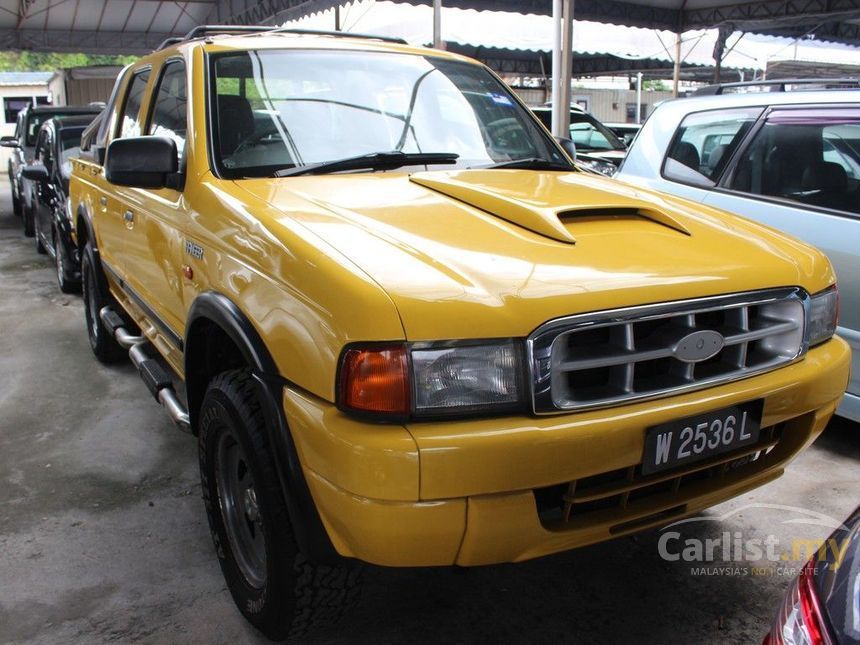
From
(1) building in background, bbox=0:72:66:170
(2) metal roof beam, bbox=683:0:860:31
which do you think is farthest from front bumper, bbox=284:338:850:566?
(1) building in background, bbox=0:72:66:170

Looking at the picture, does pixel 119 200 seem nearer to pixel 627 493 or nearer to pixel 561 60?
pixel 627 493

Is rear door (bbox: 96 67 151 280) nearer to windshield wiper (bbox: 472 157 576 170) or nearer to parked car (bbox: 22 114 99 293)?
parked car (bbox: 22 114 99 293)

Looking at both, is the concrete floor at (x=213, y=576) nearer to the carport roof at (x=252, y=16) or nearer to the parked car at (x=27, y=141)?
the parked car at (x=27, y=141)

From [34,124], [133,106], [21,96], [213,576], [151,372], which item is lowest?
[213,576]

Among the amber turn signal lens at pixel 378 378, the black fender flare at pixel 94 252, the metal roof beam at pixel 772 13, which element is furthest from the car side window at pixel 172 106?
the metal roof beam at pixel 772 13

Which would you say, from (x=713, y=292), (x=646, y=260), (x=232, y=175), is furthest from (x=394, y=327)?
(x=232, y=175)

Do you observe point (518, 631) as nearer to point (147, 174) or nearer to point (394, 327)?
point (394, 327)

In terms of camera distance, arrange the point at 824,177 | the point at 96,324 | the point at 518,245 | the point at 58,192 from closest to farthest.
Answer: the point at 518,245, the point at 824,177, the point at 96,324, the point at 58,192

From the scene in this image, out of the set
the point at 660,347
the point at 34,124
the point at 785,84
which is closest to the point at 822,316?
the point at 660,347

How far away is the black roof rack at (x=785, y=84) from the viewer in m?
3.85

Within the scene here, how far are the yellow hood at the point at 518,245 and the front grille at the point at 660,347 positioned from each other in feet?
0.12

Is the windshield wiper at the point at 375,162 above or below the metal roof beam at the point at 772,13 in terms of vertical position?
below

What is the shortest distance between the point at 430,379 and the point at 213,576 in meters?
1.43

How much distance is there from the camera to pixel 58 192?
7.19 m
